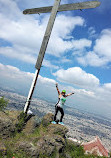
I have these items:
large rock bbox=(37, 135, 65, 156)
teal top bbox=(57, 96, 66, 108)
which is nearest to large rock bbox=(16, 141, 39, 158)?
large rock bbox=(37, 135, 65, 156)

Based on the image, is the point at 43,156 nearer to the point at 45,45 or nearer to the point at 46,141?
the point at 46,141

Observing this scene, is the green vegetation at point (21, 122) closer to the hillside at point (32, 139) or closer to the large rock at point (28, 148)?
the hillside at point (32, 139)

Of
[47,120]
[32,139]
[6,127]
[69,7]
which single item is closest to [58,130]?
[47,120]

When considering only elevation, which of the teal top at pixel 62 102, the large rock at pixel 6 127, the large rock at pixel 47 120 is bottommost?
the large rock at pixel 6 127

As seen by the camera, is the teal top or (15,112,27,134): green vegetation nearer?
(15,112,27,134): green vegetation

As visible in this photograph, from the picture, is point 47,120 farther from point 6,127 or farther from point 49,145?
point 6,127

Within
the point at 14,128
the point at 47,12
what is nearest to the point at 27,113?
the point at 14,128

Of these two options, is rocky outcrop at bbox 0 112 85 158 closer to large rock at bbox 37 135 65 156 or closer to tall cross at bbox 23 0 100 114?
large rock at bbox 37 135 65 156

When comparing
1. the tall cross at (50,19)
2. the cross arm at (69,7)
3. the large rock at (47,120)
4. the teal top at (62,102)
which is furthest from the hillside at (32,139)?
the cross arm at (69,7)

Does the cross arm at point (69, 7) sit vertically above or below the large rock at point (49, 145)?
above
